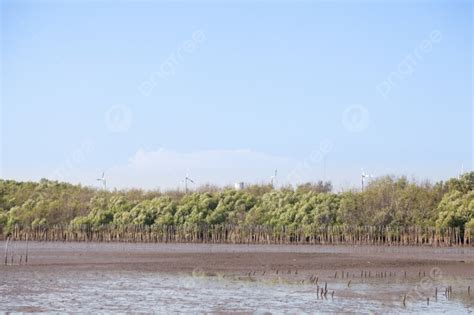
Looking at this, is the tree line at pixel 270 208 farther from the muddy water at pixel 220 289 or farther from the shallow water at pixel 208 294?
the shallow water at pixel 208 294

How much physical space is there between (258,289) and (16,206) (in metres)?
58.1

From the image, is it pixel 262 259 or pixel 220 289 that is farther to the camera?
pixel 262 259

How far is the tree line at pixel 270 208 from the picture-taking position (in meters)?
65.7

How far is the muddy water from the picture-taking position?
24933 mm

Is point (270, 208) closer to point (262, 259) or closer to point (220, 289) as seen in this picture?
point (262, 259)

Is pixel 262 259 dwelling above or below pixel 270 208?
below

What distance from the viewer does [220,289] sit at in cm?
2981

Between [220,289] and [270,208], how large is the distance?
42880mm

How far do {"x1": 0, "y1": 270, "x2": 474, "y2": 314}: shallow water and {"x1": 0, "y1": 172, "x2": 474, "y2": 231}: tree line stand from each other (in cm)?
3013

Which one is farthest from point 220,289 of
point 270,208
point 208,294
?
point 270,208

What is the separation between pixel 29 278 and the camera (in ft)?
110

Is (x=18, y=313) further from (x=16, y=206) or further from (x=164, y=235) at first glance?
(x=16, y=206)

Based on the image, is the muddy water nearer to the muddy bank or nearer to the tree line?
the muddy bank

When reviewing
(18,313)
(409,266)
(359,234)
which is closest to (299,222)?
(359,234)
